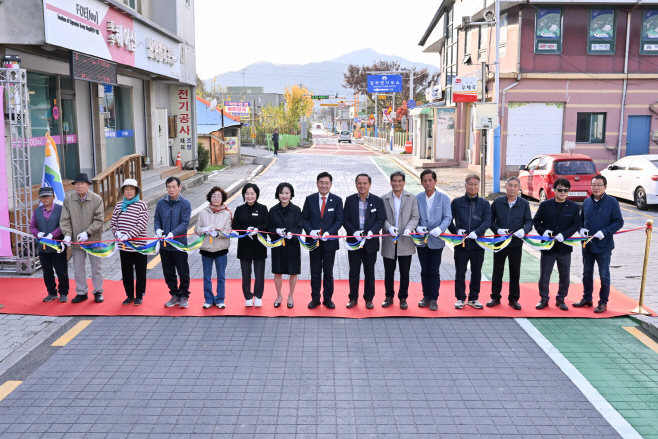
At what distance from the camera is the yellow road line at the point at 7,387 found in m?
5.74

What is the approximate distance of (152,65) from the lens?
1864 cm

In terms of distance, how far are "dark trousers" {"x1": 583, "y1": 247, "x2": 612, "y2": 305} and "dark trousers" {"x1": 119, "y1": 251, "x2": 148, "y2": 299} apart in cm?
613

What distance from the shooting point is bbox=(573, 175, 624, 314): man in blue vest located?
26.7 ft

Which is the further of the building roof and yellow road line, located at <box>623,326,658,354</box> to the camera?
the building roof

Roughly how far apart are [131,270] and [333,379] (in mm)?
3766

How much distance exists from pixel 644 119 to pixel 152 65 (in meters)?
19.6

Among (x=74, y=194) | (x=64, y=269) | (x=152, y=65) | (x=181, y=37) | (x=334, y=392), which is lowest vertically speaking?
(x=334, y=392)

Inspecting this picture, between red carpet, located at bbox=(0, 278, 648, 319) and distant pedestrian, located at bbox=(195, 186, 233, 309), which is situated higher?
distant pedestrian, located at bbox=(195, 186, 233, 309)

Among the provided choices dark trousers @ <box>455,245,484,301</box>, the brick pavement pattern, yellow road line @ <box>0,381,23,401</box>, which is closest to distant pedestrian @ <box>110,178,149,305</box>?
the brick pavement pattern

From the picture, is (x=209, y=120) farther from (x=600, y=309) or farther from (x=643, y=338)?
(x=643, y=338)

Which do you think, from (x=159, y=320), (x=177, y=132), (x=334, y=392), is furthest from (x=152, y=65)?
(x=334, y=392)

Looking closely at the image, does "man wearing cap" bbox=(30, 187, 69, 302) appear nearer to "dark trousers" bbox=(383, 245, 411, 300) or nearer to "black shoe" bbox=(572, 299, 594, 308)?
"dark trousers" bbox=(383, 245, 411, 300)

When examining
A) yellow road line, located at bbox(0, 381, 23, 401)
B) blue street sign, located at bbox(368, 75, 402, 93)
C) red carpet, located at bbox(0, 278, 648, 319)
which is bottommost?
yellow road line, located at bbox(0, 381, 23, 401)

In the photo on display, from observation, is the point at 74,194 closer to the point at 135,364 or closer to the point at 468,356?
the point at 135,364
